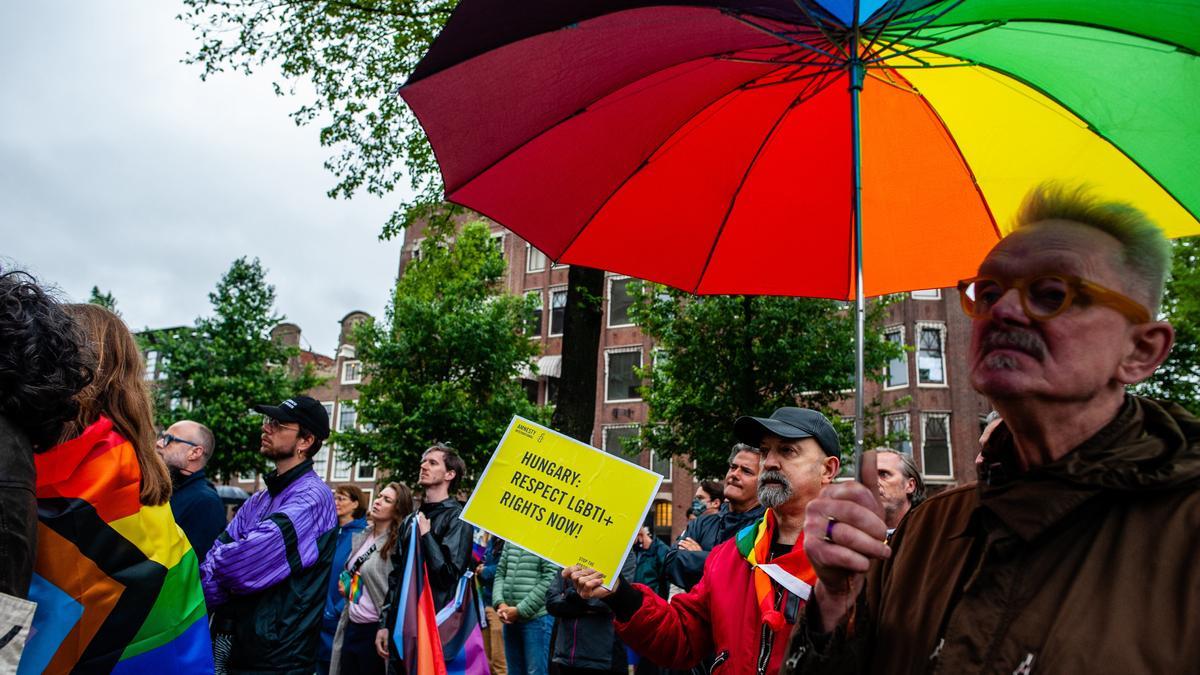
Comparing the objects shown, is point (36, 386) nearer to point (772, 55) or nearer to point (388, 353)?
point (772, 55)

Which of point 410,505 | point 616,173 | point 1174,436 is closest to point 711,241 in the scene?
point 616,173

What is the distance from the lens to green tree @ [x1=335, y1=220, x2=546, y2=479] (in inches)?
897

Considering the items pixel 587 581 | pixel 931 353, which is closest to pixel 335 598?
pixel 587 581

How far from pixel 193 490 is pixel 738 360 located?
13849 mm

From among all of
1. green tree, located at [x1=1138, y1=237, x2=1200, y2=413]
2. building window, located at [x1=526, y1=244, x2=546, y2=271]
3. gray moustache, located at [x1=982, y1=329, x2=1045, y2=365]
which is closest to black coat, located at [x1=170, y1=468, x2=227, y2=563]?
gray moustache, located at [x1=982, y1=329, x2=1045, y2=365]

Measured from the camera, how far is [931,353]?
99.9ft

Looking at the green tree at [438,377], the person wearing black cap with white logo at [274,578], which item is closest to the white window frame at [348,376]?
the green tree at [438,377]

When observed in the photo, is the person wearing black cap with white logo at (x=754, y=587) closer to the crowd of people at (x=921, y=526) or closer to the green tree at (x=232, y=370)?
the crowd of people at (x=921, y=526)

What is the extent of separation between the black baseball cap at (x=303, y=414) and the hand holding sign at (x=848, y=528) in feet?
13.0

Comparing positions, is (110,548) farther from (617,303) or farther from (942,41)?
(617,303)

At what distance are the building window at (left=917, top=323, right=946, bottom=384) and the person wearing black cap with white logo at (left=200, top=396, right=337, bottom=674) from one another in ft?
92.9

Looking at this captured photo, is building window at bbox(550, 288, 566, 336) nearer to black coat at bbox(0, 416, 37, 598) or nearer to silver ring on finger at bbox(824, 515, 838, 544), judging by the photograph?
black coat at bbox(0, 416, 37, 598)

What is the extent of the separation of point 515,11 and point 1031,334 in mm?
1565

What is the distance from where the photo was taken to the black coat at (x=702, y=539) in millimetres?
5914
